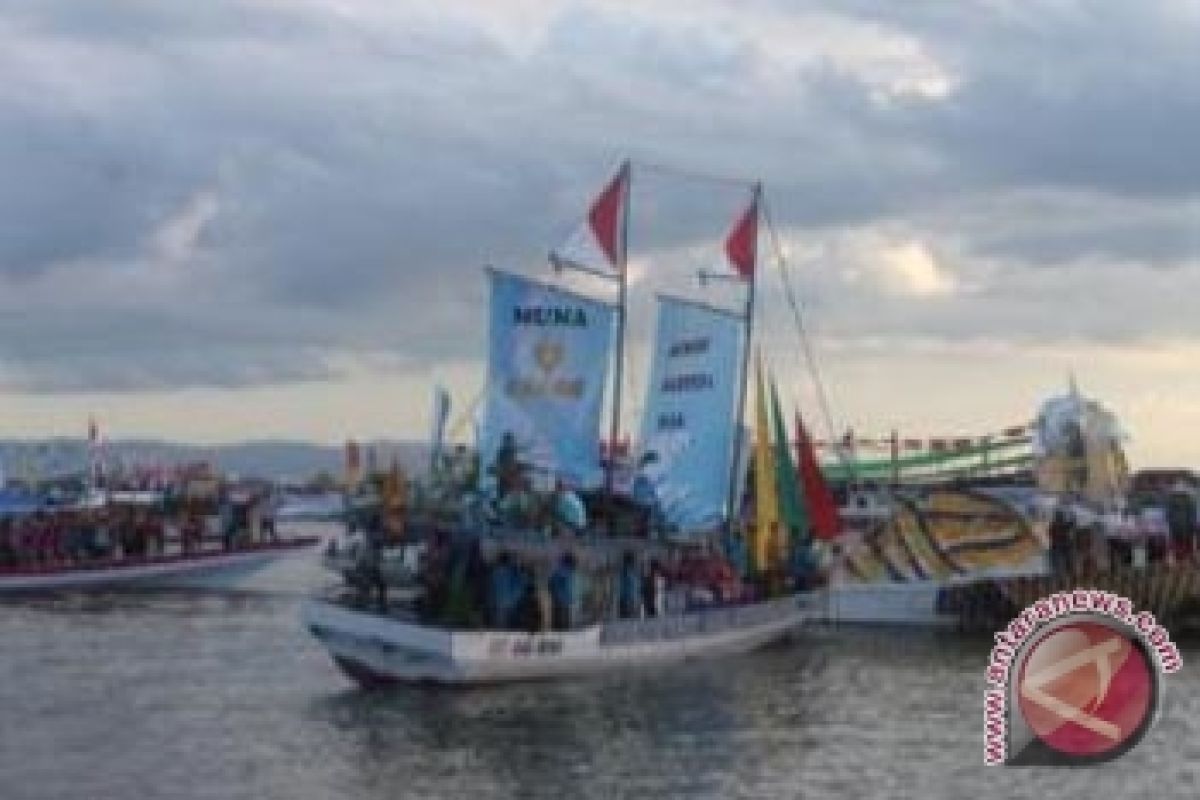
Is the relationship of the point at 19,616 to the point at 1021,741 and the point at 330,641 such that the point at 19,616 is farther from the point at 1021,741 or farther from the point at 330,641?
the point at 1021,741

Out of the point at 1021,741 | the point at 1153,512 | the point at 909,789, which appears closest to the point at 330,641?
the point at 909,789

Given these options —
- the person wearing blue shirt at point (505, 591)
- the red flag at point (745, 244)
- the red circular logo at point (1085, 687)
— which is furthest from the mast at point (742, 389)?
the red circular logo at point (1085, 687)

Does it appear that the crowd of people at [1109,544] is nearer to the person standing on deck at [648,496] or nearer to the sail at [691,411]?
the sail at [691,411]

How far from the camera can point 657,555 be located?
152ft

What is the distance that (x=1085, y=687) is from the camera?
1216cm

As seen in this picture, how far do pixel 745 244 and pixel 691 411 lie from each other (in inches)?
227

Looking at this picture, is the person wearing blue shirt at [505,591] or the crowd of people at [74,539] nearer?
the person wearing blue shirt at [505,591]

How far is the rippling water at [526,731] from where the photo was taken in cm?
3020

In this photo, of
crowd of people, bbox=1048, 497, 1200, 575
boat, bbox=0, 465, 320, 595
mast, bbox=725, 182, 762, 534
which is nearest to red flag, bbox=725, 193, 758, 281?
mast, bbox=725, 182, 762, 534

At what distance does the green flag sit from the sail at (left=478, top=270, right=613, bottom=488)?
9849mm

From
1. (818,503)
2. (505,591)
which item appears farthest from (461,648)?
(818,503)

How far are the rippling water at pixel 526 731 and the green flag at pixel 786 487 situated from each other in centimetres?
454

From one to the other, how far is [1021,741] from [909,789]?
18.2 metres

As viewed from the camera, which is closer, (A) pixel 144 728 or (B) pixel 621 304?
(A) pixel 144 728
